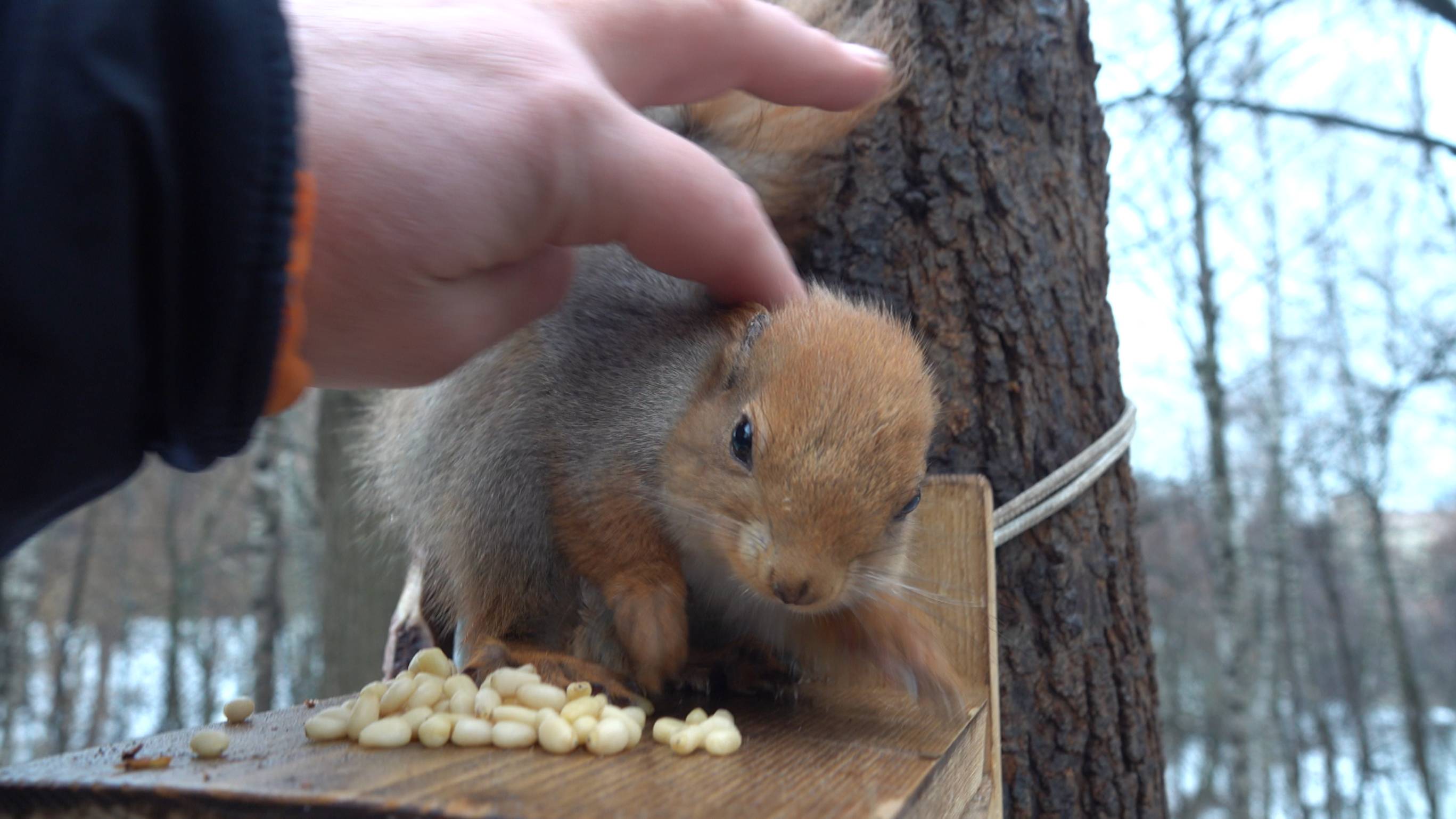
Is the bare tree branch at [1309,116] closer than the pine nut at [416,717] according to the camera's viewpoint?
No

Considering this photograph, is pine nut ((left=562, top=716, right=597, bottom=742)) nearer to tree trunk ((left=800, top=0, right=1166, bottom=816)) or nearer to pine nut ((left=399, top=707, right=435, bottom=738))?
pine nut ((left=399, top=707, right=435, bottom=738))

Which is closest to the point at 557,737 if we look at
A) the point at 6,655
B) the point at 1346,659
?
the point at 6,655

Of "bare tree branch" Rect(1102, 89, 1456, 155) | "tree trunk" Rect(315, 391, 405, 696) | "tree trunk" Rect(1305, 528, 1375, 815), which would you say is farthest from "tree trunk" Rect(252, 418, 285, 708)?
"tree trunk" Rect(1305, 528, 1375, 815)

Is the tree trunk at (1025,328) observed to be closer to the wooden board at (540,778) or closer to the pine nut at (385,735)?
the wooden board at (540,778)

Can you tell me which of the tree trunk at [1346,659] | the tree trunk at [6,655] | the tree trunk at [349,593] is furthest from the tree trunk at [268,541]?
the tree trunk at [1346,659]

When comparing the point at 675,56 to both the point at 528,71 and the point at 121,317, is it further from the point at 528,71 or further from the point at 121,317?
the point at 121,317

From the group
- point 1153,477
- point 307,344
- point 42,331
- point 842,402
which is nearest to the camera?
point 42,331

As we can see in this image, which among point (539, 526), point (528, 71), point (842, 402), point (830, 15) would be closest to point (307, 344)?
point (528, 71)
